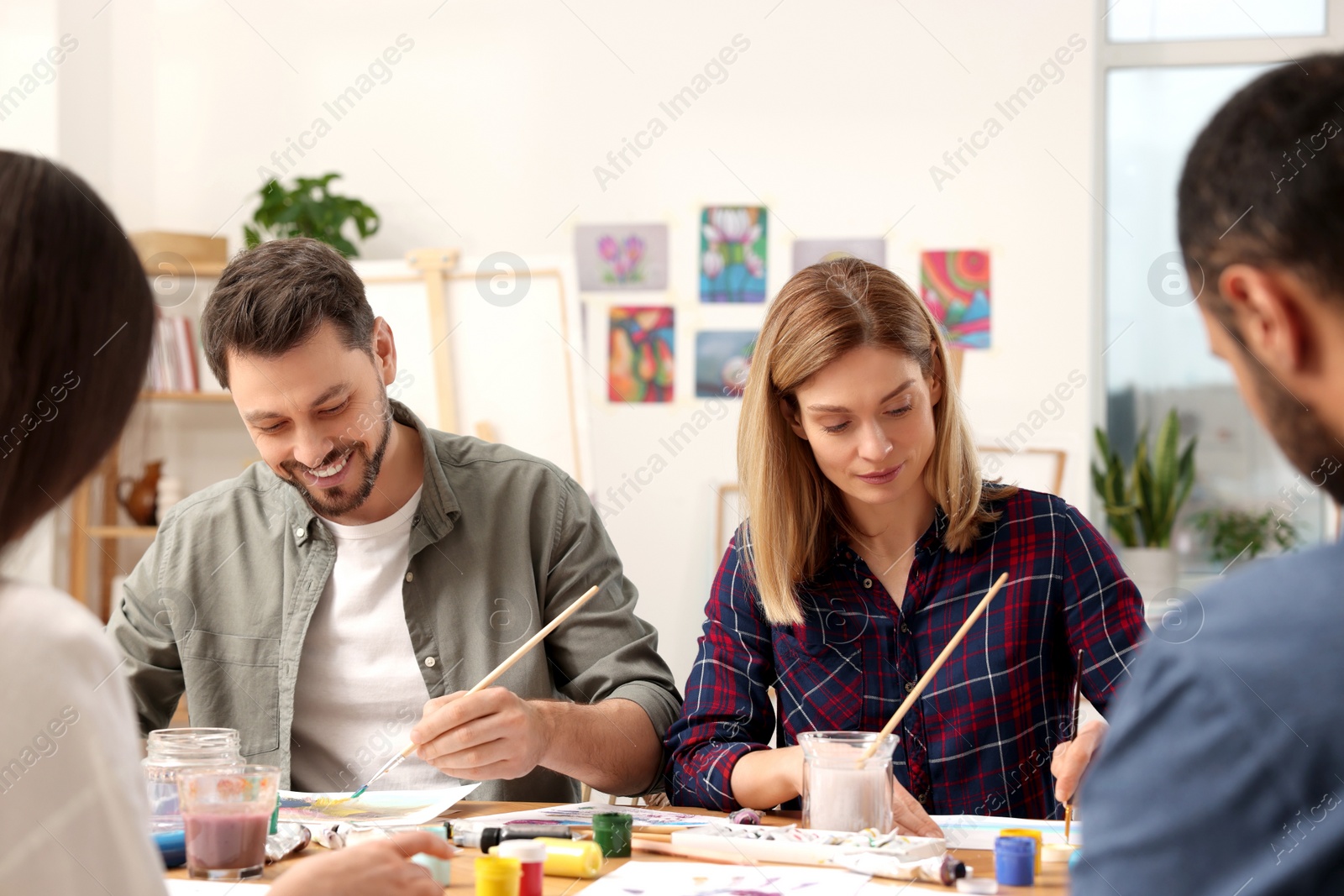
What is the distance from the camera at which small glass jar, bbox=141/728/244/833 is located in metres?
1.32

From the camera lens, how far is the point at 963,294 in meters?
3.78

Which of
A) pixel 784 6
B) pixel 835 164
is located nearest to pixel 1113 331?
pixel 835 164

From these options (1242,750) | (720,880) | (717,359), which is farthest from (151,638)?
(717,359)

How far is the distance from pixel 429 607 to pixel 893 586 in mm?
712

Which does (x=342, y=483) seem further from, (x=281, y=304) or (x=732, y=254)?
(x=732, y=254)

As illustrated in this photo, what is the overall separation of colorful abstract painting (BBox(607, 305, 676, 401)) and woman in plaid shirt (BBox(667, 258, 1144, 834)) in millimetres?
2071

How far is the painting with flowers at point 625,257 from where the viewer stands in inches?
154

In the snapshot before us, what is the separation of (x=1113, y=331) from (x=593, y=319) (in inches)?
68.9

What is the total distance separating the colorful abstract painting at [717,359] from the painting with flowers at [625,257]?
0.23m

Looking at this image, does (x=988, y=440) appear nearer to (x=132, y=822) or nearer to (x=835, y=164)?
(x=835, y=164)

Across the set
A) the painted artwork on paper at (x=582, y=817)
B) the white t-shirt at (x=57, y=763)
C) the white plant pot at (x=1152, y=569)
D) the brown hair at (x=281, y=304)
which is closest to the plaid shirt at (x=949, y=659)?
the painted artwork on paper at (x=582, y=817)

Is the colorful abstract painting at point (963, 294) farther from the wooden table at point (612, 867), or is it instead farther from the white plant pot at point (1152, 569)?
the wooden table at point (612, 867)

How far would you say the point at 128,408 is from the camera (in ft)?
2.81

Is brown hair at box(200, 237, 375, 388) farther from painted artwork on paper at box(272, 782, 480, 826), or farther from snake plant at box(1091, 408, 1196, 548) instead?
snake plant at box(1091, 408, 1196, 548)
